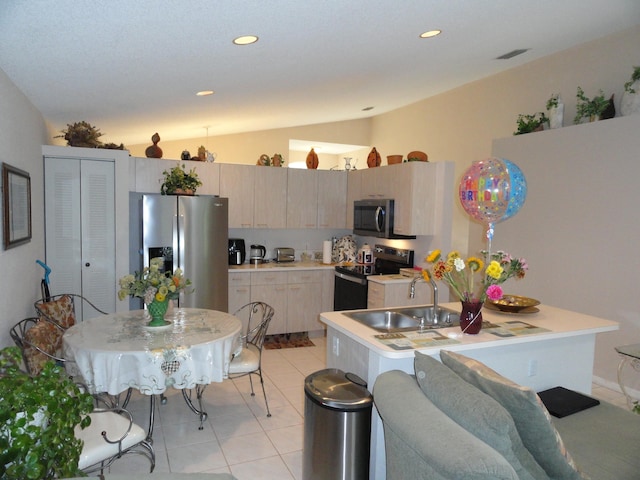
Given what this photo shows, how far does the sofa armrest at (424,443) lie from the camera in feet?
4.17

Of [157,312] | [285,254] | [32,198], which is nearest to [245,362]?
[157,312]

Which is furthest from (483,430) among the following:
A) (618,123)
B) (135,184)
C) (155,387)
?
(135,184)

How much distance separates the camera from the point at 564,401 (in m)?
2.48

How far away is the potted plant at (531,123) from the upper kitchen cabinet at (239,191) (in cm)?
313

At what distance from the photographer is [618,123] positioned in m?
3.81

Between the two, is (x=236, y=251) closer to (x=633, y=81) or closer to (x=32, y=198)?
(x=32, y=198)

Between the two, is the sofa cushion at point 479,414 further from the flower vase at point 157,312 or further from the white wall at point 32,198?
the white wall at point 32,198

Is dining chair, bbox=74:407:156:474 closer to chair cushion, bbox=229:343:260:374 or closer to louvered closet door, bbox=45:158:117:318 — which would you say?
chair cushion, bbox=229:343:260:374

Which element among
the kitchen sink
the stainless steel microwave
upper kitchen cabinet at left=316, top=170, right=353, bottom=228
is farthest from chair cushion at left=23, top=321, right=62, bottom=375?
upper kitchen cabinet at left=316, top=170, right=353, bottom=228

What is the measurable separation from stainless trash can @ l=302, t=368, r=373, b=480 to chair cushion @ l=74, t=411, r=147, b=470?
2.91 feet

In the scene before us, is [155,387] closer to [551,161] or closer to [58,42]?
[58,42]

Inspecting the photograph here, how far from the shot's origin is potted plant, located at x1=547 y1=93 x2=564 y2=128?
4406mm

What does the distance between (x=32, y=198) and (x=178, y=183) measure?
1.41 m

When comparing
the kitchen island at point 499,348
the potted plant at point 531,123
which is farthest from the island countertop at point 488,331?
the potted plant at point 531,123
